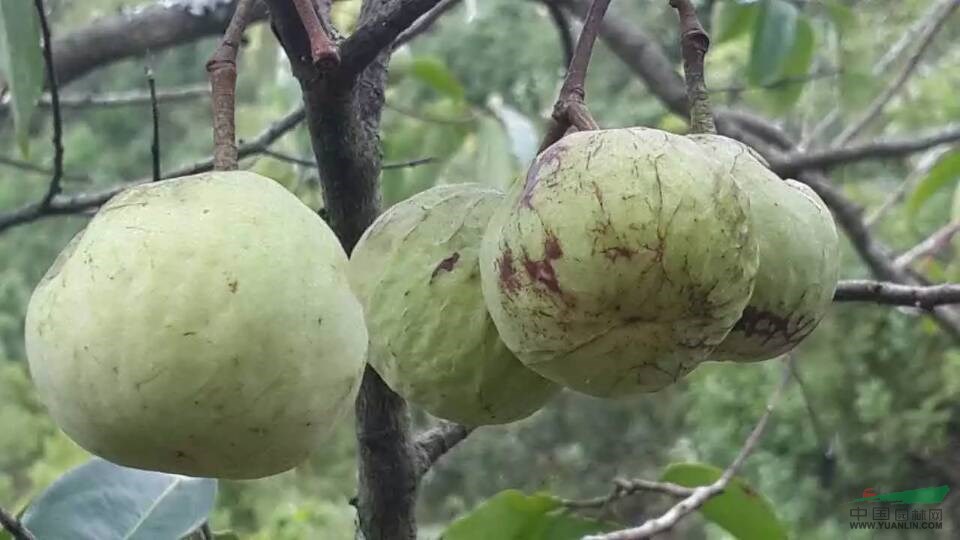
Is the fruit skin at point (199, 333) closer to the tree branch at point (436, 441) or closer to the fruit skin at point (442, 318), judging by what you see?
the fruit skin at point (442, 318)

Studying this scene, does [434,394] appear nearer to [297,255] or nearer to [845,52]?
[297,255]

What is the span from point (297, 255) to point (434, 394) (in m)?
0.19

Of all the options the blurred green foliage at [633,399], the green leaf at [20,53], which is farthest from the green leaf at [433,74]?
the green leaf at [20,53]

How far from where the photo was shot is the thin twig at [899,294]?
99 centimetres

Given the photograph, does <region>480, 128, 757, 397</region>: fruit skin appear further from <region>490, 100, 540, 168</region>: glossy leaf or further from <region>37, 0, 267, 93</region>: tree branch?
<region>37, 0, 267, 93</region>: tree branch

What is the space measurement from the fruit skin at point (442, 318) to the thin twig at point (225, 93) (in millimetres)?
140

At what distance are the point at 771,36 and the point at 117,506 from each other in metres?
1.24

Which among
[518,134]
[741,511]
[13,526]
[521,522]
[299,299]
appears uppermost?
[299,299]

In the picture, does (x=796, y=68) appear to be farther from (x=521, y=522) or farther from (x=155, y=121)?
(x=155, y=121)

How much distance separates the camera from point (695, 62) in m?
0.74

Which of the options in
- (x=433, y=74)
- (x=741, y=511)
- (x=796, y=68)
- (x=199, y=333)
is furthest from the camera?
(x=796, y=68)

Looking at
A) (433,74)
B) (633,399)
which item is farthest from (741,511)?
(633,399)

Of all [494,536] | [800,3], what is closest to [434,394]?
[494,536]

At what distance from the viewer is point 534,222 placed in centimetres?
59
